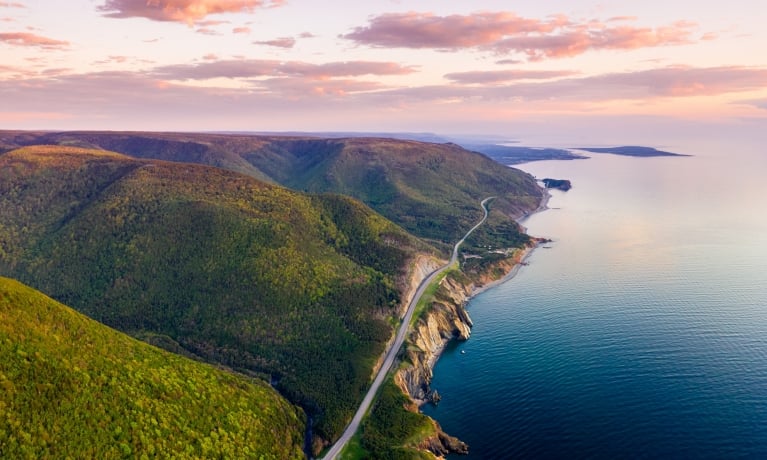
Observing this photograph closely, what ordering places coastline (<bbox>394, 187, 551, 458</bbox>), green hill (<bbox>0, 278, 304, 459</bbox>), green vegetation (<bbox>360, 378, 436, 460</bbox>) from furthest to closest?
coastline (<bbox>394, 187, 551, 458</bbox>)
green vegetation (<bbox>360, 378, 436, 460</bbox>)
green hill (<bbox>0, 278, 304, 459</bbox>)

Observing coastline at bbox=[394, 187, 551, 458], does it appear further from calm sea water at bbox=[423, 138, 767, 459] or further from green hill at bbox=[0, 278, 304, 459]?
green hill at bbox=[0, 278, 304, 459]

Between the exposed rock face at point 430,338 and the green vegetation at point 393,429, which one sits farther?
the exposed rock face at point 430,338

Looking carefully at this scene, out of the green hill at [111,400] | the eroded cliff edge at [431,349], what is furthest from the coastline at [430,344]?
the green hill at [111,400]

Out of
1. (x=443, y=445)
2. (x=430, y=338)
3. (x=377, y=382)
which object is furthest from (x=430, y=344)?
(x=443, y=445)

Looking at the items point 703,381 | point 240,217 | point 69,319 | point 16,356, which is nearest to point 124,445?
point 16,356

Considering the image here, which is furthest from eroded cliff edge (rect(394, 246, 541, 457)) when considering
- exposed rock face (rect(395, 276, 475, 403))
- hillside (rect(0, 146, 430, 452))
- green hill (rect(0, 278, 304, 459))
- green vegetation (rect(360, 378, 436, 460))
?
green hill (rect(0, 278, 304, 459))

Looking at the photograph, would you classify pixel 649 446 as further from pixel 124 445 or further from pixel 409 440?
pixel 124 445

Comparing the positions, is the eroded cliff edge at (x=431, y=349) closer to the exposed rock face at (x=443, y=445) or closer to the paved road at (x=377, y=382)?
the exposed rock face at (x=443, y=445)

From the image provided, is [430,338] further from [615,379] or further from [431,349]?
[615,379]

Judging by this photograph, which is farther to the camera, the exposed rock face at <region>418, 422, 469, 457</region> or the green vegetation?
the exposed rock face at <region>418, 422, 469, 457</region>
